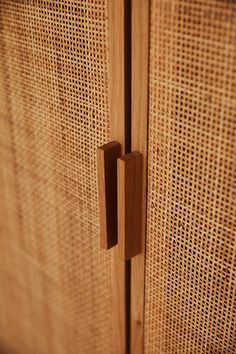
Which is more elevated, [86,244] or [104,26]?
[104,26]

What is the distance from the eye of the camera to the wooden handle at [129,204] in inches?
23.5

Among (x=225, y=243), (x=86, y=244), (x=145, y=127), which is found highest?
(x=145, y=127)

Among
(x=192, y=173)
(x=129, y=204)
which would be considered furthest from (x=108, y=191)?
(x=192, y=173)

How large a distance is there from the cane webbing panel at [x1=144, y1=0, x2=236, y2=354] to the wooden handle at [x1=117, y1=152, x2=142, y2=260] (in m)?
0.02

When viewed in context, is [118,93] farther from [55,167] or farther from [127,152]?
[55,167]

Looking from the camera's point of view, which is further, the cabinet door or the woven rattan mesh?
the woven rattan mesh

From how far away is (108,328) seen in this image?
813 mm

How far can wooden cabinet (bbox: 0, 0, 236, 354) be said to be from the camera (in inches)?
20.0

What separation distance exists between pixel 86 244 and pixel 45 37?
325 mm

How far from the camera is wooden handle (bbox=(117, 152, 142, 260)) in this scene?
60cm

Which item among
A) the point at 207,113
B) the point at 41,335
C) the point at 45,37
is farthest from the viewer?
the point at 41,335

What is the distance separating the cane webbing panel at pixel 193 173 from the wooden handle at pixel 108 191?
0.05m

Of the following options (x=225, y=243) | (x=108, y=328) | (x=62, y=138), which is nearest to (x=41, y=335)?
(x=108, y=328)

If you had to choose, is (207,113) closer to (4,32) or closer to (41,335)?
(4,32)
